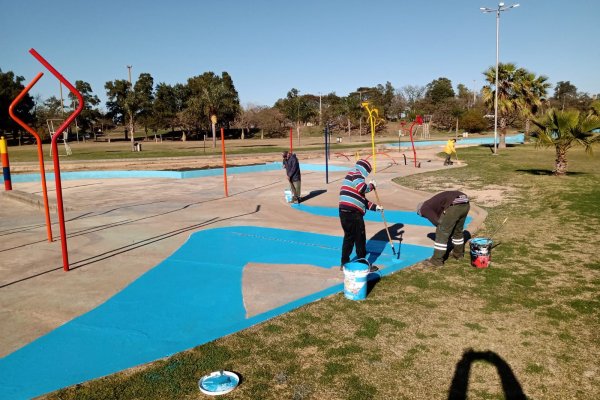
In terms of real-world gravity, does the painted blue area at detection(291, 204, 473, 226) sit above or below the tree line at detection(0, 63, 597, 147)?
below

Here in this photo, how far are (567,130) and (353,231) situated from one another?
47.7 feet

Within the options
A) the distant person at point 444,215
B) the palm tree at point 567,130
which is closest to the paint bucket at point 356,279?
the distant person at point 444,215

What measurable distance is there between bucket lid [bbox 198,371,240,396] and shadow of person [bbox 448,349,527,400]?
6.59 feet

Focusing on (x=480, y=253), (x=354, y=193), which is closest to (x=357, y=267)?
(x=354, y=193)

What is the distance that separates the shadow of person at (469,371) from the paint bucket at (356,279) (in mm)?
1729

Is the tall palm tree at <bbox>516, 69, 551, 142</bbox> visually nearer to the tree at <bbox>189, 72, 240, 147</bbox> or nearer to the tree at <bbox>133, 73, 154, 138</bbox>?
the tree at <bbox>189, 72, 240, 147</bbox>

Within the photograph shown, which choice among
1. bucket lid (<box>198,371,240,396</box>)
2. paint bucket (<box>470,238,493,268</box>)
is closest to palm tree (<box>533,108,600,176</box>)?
paint bucket (<box>470,238,493,268</box>)

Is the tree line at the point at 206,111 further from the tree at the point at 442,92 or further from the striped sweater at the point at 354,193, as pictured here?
the striped sweater at the point at 354,193

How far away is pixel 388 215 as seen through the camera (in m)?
12.3

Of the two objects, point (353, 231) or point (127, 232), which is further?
point (127, 232)

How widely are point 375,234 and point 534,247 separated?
323 centimetres

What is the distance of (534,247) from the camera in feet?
28.4

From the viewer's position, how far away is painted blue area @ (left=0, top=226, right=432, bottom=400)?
4.71m

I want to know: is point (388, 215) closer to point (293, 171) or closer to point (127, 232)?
point (293, 171)
